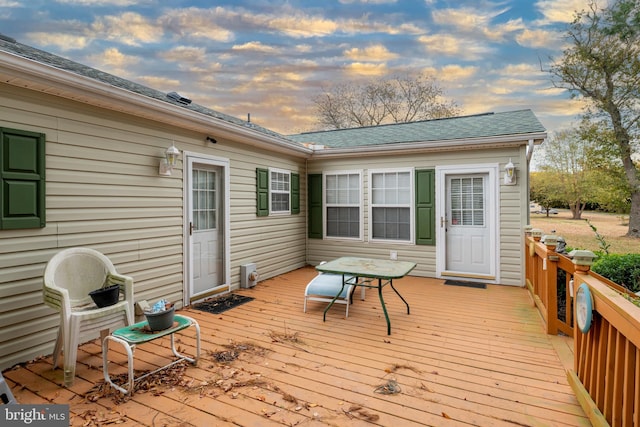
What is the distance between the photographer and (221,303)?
4504 millimetres

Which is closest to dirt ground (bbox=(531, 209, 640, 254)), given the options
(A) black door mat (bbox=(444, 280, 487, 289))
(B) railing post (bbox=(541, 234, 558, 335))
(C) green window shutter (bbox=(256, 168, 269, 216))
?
(A) black door mat (bbox=(444, 280, 487, 289))

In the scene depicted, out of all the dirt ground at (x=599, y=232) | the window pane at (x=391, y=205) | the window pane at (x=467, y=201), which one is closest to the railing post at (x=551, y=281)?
the window pane at (x=467, y=201)

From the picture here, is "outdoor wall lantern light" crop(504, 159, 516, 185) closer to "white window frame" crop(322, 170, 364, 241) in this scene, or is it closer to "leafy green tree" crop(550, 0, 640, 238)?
"white window frame" crop(322, 170, 364, 241)

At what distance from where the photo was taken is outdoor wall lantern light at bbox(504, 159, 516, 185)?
17.4ft

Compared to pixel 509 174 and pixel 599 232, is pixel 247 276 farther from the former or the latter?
pixel 599 232

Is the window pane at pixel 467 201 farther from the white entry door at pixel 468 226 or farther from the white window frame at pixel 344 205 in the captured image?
the white window frame at pixel 344 205

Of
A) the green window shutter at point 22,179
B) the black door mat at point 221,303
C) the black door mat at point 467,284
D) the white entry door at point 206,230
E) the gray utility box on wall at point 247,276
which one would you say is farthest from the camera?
the black door mat at point 467,284

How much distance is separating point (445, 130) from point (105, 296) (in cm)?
650

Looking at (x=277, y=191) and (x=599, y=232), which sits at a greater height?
(x=277, y=191)

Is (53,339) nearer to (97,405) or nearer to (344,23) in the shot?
(97,405)

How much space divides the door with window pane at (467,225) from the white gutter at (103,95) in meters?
3.90

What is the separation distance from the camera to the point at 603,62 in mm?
10633

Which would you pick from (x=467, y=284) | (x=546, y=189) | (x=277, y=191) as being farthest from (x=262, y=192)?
(x=546, y=189)

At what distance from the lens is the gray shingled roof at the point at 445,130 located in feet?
18.5
